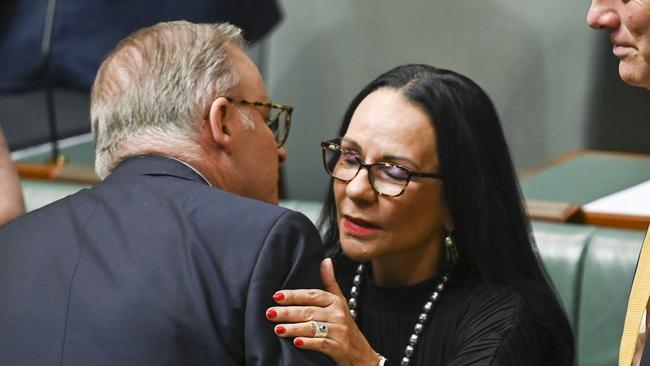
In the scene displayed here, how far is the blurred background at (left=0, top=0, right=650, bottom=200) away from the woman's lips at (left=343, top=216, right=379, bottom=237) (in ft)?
5.45

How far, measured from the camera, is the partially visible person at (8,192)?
1923mm

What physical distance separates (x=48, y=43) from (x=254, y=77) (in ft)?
6.34

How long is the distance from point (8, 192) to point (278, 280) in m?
0.68

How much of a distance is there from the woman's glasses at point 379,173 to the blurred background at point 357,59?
5.26 feet

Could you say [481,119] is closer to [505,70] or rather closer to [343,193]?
[343,193]

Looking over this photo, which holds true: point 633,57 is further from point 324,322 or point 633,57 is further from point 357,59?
point 357,59

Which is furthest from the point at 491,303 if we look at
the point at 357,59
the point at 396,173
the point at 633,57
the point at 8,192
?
the point at 357,59

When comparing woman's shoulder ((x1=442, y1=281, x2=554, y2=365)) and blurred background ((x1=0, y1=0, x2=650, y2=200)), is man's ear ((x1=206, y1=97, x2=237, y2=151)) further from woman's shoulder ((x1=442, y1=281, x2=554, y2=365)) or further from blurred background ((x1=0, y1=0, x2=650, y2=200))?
blurred background ((x1=0, y1=0, x2=650, y2=200))

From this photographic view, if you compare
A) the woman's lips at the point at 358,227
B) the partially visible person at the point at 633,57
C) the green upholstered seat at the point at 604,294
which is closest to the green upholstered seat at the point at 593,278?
the green upholstered seat at the point at 604,294

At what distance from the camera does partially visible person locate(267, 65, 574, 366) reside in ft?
6.21

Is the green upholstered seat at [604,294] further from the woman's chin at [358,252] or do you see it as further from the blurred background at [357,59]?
the blurred background at [357,59]

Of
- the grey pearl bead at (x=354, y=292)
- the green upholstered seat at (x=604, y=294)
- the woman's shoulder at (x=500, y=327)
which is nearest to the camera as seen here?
the woman's shoulder at (x=500, y=327)

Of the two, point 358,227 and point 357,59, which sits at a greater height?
point 358,227

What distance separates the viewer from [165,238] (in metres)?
1.51
